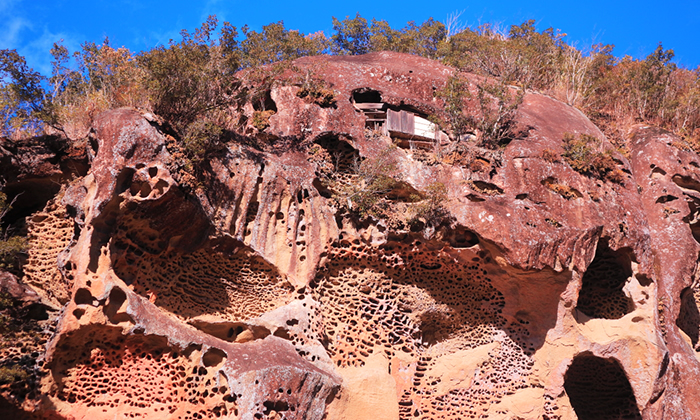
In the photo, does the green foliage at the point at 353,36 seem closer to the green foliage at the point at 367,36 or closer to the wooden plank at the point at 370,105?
the green foliage at the point at 367,36

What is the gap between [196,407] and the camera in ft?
31.0

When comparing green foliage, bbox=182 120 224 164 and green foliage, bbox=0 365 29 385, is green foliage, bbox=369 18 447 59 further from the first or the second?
green foliage, bbox=0 365 29 385

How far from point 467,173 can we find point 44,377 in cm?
820

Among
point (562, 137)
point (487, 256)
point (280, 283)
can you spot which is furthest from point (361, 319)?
point (562, 137)

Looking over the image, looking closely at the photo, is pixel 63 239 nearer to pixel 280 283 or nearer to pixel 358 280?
pixel 280 283

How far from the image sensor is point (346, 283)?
11656 mm

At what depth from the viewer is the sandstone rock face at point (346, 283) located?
9500mm

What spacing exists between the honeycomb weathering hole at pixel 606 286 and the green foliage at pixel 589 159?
1.64 metres

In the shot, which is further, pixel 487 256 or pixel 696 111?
pixel 696 111

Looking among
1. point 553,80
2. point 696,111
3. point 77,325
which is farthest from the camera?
point 553,80

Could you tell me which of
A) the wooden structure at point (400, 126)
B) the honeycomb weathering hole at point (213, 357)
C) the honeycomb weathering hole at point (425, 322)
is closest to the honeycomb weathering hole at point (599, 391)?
the honeycomb weathering hole at point (425, 322)

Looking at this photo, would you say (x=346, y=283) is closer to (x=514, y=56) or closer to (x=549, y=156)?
(x=549, y=156)

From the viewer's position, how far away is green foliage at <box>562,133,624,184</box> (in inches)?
515

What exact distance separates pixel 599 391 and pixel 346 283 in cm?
633
